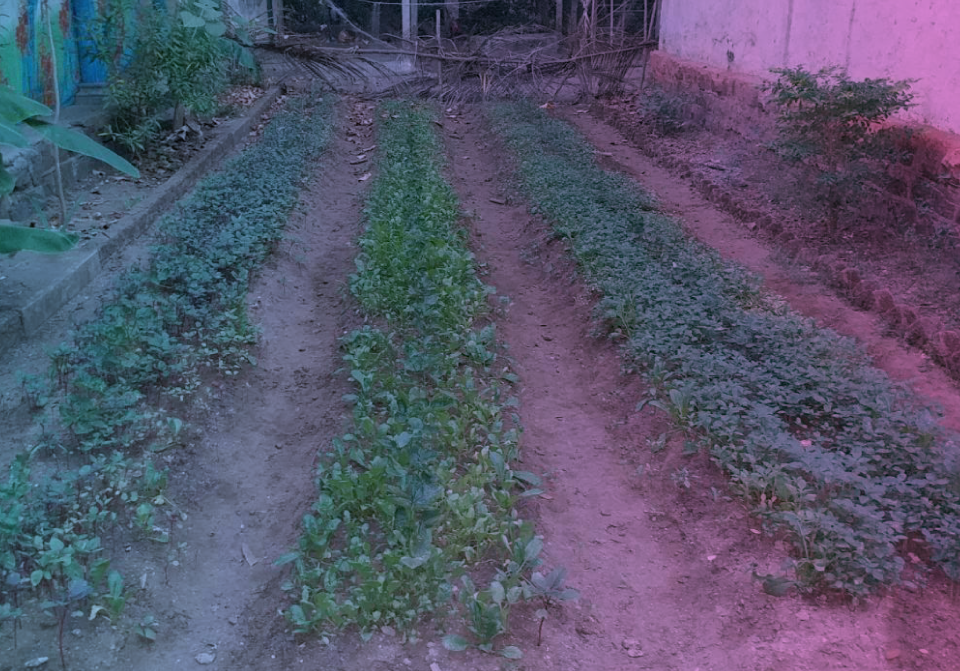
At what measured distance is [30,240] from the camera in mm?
4465

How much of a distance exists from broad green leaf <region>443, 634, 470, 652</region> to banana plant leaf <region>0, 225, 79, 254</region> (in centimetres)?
312

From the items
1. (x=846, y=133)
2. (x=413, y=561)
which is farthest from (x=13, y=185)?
(x=846, y=133)

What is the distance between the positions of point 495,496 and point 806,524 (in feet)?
4.07

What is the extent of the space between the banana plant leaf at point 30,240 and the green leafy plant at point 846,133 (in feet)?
19.0

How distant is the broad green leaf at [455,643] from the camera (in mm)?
2793

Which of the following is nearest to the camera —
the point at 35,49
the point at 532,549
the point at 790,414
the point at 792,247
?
the point at 532,549

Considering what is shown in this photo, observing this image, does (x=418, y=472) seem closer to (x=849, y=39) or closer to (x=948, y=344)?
(x=948, y=344)

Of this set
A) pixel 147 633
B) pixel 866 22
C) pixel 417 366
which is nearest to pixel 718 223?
pixel 866 22

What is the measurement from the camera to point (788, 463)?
11.5 ft

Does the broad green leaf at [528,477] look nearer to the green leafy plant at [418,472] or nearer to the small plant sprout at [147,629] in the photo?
the green leafy plant at [418,472]

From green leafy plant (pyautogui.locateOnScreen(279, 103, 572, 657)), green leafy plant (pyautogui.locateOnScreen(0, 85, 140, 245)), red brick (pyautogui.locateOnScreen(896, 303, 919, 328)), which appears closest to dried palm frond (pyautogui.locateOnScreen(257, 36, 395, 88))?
green leafy plant (pyautogui.locateOnScreen(279, 103, 572, 657))

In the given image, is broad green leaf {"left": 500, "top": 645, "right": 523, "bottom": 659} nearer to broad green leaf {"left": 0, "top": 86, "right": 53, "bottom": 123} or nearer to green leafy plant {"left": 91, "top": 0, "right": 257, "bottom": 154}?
broad green leaf {"left": 0, "top": 86, "right": 53, "bottom": 123}

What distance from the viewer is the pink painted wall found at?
22.2 feet

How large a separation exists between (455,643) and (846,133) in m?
5.92
